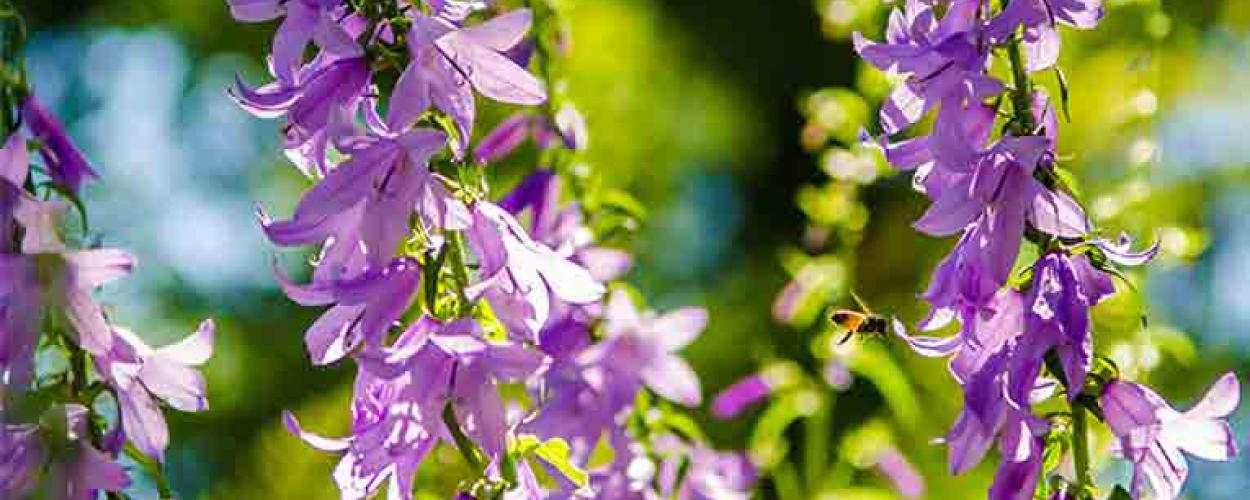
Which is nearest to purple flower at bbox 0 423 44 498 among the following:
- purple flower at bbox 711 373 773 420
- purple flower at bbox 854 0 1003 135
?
purple flower at bbox 854 0 1003 135

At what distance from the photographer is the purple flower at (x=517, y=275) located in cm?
48

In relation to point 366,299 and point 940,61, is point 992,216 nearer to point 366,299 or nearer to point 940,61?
point 940,61

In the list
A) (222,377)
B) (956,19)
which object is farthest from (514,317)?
(222,377)

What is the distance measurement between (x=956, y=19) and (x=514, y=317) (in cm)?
12

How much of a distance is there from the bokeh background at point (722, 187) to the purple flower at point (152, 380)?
0.05 ft

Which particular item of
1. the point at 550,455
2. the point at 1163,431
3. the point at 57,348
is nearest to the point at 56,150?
the point at 57,348

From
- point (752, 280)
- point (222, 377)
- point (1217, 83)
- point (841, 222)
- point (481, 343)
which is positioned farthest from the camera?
point (752, 280)

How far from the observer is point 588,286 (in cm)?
49

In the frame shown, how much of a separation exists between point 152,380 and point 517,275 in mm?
94

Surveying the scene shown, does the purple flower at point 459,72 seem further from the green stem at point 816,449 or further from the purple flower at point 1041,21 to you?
the green stem at point 816,449

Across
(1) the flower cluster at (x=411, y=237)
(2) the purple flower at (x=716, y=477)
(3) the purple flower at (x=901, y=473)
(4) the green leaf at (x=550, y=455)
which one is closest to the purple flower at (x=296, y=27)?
(1) the flower cluster at (x=411, y=237)

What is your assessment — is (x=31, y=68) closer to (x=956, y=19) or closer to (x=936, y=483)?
(x=956, y=19)

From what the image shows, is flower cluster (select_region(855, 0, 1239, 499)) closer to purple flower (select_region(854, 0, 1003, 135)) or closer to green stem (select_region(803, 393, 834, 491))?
purple flower (select_region(854, 0, 1003, 135))

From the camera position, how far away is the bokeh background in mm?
731
